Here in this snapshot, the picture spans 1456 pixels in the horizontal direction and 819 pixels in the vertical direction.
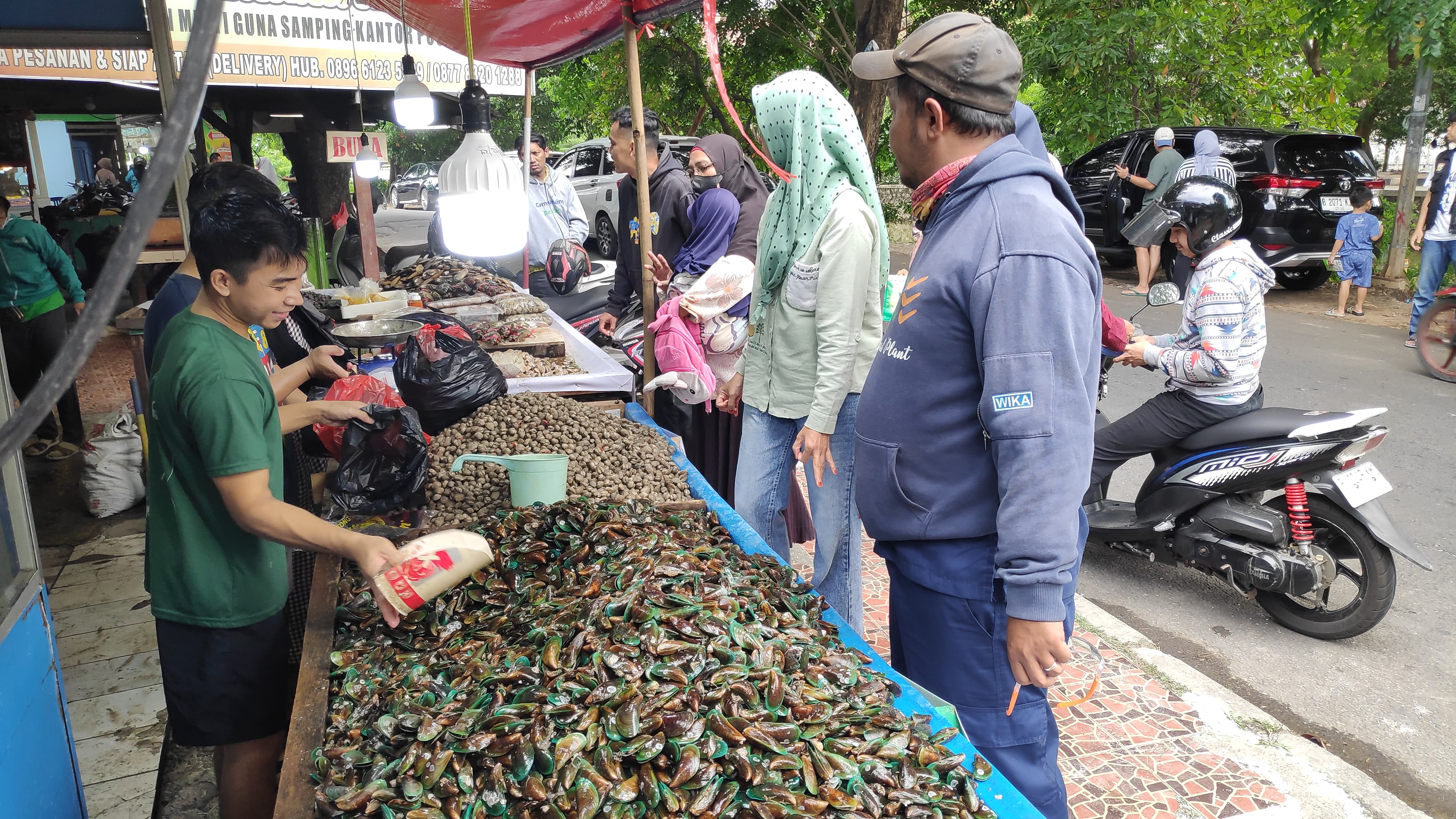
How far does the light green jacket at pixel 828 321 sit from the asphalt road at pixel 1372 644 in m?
2.05

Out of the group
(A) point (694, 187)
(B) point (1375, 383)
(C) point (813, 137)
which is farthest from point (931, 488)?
(B) point (1375, 383)

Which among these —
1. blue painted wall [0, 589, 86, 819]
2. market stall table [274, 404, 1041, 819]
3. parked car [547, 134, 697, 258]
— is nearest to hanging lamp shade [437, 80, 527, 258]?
market stall table [274, 404, 1041, 819]

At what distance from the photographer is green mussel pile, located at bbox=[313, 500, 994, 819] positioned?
162 cm

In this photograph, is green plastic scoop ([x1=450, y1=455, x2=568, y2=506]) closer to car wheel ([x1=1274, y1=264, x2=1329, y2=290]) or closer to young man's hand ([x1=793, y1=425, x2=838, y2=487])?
young man's hand ([x1=793, y1=425, x2=838, y2=487])

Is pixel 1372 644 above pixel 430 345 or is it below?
below

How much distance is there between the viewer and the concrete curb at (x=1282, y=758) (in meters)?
2.64

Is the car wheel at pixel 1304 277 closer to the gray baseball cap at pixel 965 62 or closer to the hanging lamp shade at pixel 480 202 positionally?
the hanging lamp shade at pixel 480 202

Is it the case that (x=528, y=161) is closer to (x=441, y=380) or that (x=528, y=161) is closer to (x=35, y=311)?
(x=441, y=380)

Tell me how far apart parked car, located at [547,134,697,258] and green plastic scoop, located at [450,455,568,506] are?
11.0 meters

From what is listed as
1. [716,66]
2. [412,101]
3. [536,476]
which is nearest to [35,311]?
[412,101]

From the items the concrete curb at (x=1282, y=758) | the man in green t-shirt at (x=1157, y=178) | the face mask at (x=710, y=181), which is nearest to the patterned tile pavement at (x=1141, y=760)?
the concrete curb at (x=1282, y=758)

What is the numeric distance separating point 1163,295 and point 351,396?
325 centimetres

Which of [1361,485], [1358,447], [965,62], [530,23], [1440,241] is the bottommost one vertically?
[1361,485]

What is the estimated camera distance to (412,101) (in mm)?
5168
